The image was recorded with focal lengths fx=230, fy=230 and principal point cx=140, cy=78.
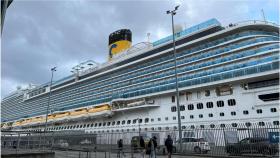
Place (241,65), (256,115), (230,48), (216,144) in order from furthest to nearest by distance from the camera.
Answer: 1. (230,48)
2. (241,65)
3. (256,115)
4. (216,144)

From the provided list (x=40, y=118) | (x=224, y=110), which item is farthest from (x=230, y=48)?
(x=40, y=118)

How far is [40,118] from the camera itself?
68.2 m

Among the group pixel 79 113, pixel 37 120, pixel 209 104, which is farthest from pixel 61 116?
pixel 209 104

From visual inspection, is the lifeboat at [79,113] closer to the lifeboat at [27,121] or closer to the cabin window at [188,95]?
the cabin window at [188,95]

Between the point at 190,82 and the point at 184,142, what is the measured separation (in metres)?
13.9

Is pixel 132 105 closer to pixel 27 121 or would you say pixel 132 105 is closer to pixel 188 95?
pixel 188 95

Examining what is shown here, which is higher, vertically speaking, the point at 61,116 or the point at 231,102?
the point at 231,102

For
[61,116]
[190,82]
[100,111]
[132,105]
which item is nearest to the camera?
[190,82]

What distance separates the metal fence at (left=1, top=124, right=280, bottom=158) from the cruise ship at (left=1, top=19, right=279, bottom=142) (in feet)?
31.5

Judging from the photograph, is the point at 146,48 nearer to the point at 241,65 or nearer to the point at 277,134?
the point at 241,65

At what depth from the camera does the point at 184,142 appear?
770 inches

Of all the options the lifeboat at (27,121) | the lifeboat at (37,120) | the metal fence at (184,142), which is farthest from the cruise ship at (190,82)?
the lifeboat at (27,121)

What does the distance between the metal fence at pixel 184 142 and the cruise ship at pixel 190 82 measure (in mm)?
9616

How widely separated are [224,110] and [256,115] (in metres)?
3.66
